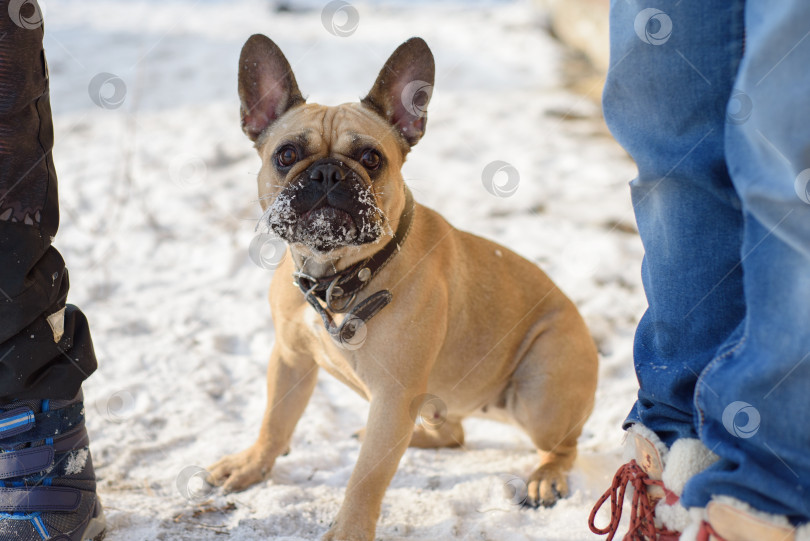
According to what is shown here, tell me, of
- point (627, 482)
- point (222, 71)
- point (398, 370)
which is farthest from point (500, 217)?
point (222, 71)

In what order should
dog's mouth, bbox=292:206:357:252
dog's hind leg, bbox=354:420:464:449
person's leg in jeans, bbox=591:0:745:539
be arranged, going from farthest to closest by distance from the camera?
1. dog's hind leg, bbox=354:420:464:449
2. dog's mouth, bbox=292:206:357:252
3. person's leg in jeans, bbox=591:0:745:539

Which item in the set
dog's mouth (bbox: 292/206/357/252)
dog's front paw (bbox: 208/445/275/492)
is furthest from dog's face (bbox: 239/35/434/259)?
dog's front paw (bbox: 208/445/275/492)

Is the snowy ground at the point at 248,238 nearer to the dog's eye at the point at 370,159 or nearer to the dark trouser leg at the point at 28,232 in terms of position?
the dark trouser leg at the point at 28,232

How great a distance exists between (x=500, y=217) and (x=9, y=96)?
3459mm

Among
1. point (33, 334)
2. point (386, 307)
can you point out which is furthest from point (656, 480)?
point (33, 334)

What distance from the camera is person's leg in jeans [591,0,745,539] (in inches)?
59.8

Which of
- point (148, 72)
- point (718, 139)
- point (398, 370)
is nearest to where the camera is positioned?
point (718, 139)

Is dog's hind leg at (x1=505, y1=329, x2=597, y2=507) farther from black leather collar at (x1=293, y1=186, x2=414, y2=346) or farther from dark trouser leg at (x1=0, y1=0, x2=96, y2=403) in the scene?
dark trouser leg at (x1=0, y1=0, x2=96, y2=403)

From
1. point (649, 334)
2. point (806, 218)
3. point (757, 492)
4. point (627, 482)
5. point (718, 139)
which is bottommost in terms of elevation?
point (627, 482)

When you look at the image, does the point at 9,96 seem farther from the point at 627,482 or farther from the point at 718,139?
the point at 627,482

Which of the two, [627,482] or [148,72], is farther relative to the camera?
[148,72]

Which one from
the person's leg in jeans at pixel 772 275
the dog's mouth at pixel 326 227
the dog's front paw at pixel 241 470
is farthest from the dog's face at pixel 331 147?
the person's leg in jeans at pixel 772 275

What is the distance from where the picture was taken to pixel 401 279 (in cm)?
231

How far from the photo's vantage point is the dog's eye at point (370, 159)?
238 cm
